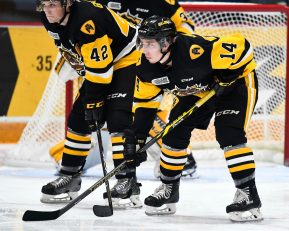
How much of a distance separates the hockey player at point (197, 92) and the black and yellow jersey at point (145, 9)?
1.14 metres

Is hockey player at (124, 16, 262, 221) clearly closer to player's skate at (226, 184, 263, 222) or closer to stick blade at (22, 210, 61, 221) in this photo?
player's skate at (226, 184, 263, 222)

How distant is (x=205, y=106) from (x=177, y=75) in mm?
233

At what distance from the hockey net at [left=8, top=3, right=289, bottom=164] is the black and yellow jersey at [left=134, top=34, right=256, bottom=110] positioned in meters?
1.69

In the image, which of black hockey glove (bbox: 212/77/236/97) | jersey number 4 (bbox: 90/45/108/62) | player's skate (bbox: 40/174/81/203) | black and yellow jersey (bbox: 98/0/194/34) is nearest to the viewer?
black hockey glove (bbox: 212/77/236/97)

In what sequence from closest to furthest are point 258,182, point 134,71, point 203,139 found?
1. point 134,71
2. point 258,182
3. point 203,139

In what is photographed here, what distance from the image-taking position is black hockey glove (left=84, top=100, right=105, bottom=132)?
4.21 metres

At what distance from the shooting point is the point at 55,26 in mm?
4242

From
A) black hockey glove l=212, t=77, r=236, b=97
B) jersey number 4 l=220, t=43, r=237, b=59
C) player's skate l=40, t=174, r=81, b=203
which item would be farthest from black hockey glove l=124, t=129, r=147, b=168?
player's skate l=40, t=174, r=81, b=203

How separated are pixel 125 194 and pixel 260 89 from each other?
1948mm

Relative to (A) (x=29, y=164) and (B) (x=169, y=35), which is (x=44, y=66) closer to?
(A) (x=29, y=164)

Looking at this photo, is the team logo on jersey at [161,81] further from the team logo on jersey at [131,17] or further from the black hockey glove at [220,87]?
the team logo on jersey at [131,17]

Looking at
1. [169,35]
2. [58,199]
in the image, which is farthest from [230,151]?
[58,199]

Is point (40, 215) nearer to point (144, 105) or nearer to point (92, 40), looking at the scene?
point (144, 105)

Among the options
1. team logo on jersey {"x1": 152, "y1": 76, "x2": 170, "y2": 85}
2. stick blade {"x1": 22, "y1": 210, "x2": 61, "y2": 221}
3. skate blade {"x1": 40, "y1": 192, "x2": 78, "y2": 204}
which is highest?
team logo on jersey {"x1": 152, "y1": 76, "x2": 170, "y2": 85}
